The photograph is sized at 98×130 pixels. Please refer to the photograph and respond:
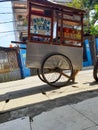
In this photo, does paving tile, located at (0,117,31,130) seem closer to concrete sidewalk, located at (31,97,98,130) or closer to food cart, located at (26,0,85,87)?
concrete sidewalk, located at (31,97,98,130)

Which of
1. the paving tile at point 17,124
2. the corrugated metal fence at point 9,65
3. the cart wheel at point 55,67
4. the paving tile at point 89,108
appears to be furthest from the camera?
the corrugated metal fence at point 9,65

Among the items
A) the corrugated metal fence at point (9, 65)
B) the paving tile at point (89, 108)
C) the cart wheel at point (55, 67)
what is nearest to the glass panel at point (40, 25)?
the cart wheel at point (55, 67)

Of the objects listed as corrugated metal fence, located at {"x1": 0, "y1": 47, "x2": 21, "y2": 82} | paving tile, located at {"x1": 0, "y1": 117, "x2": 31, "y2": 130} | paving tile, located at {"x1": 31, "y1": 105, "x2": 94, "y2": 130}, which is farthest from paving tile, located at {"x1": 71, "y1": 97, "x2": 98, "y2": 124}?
corrugated metal fence, located at {"x1": 0, "y1": 47, "x2": 21, "y2": 82}

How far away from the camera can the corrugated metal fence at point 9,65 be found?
9621mm

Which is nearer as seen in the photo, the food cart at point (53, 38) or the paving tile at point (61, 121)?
the paving tile at point (61, 121)

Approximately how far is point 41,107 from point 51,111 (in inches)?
13.5

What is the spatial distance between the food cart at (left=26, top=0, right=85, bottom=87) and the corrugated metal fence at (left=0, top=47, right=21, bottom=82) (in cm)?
445

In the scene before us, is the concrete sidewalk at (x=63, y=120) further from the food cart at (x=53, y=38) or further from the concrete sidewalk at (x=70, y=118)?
the food cart at (x=53, y=38)

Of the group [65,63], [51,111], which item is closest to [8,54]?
[65,63]

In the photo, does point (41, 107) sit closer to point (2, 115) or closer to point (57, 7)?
point (2, 115)

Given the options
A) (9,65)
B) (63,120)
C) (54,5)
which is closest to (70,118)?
(63,120)

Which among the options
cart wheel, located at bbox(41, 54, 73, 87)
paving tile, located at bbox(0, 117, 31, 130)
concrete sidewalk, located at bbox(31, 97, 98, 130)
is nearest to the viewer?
concrete sidewalk, located at bbox(31, 97, 98, 130)

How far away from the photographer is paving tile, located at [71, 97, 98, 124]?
3.20 m

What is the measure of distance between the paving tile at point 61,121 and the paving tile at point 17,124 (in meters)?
0.11
